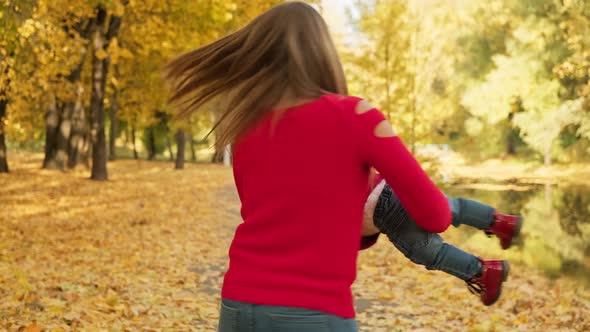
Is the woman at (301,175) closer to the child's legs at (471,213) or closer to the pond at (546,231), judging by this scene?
the child's legs at (471,213)

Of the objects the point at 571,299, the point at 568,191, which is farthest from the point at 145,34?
the point at 568,191

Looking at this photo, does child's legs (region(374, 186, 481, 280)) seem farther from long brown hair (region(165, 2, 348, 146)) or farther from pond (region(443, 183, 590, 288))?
pond (region(443, 183, 590, 288))

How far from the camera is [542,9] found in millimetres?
32938

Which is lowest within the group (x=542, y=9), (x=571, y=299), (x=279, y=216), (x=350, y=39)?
(x=571, y=299)

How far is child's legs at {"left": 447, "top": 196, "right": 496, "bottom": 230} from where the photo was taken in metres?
2.73

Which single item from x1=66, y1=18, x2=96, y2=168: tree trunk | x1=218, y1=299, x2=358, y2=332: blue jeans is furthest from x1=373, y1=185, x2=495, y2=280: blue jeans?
x1=66, y1=18, x2=96, y2=168: tree trunk

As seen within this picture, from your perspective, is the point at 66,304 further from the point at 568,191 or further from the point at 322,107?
the point at 568,191

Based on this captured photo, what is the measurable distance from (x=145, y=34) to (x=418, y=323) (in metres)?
14.6

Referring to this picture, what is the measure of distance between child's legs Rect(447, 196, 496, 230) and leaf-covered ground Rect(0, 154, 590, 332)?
13.2 ft

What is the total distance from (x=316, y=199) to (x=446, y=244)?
2.65ft

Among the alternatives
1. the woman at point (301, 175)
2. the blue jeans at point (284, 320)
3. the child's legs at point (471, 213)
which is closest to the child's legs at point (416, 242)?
the child's legs at point (471, 213)

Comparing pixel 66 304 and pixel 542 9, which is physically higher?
pixel 542 9

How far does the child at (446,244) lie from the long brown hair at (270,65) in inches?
19.6

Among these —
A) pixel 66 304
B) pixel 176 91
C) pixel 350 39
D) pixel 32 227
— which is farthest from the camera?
pixel 350 39
